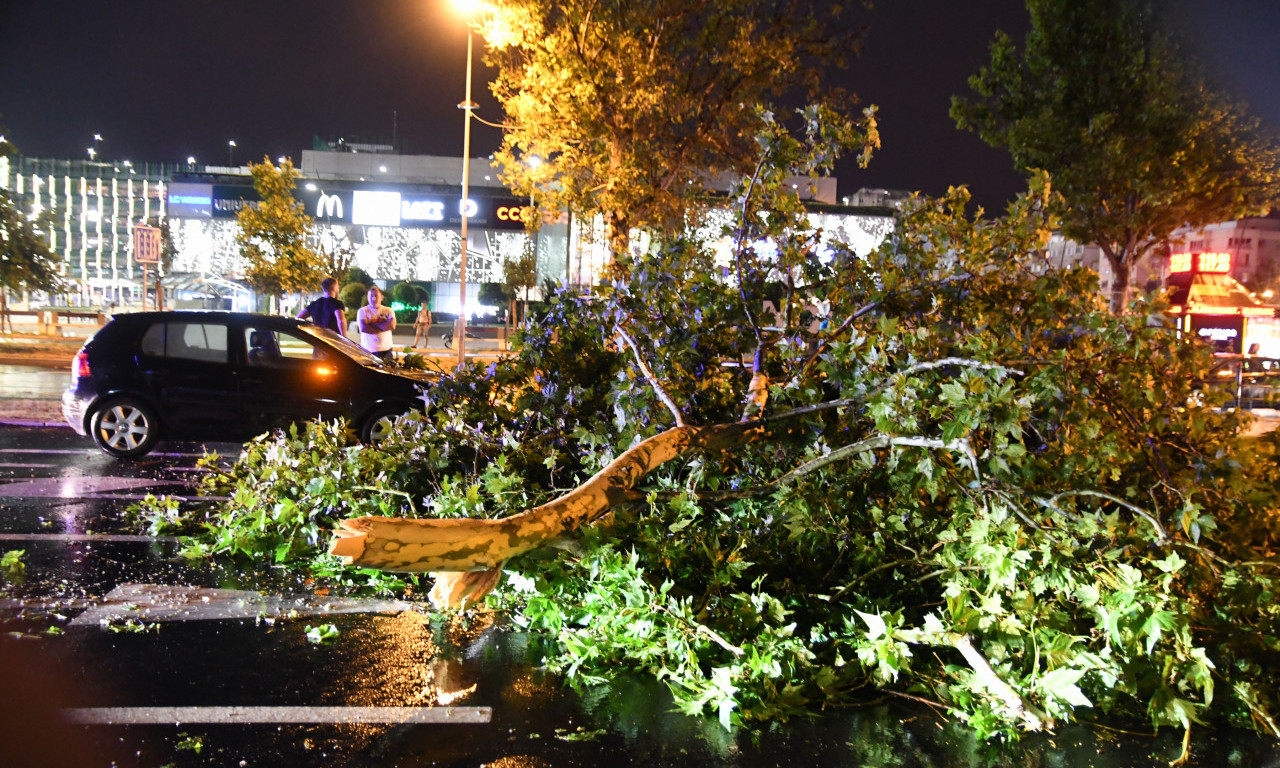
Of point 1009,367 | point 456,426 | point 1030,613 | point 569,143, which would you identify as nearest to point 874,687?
point 1030,613

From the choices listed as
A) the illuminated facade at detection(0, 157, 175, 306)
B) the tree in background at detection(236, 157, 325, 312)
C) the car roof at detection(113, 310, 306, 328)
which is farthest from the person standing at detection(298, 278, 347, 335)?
the illuminated facade at detection(0, 157, 175, 306)

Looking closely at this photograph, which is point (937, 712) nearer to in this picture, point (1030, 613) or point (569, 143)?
point (1030, 613)

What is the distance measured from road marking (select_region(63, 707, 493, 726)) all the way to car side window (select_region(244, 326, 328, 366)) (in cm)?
584

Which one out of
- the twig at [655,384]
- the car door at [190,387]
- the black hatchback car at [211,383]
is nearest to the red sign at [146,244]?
the black hatchback car at [211,383]

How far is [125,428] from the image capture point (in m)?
8.80

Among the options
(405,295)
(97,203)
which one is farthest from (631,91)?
(97,203)

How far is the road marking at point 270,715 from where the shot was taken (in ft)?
11.2

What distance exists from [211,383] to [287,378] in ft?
2.43

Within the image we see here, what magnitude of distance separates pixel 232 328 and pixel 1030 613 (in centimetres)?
799

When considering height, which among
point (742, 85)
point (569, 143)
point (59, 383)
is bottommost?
point (59, 383)

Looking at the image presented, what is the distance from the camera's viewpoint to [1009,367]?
4.63 meters

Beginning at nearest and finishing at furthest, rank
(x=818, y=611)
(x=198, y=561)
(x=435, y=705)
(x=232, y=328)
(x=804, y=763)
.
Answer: (x=804, y=763)
(x=435, y=705)
(x=818, y=611)
(x=198, y=561)
(x=232, y=328)

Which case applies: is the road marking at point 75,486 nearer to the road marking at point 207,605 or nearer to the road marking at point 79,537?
the road marking at point 79,537

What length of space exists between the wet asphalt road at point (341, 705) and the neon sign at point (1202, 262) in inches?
1089
